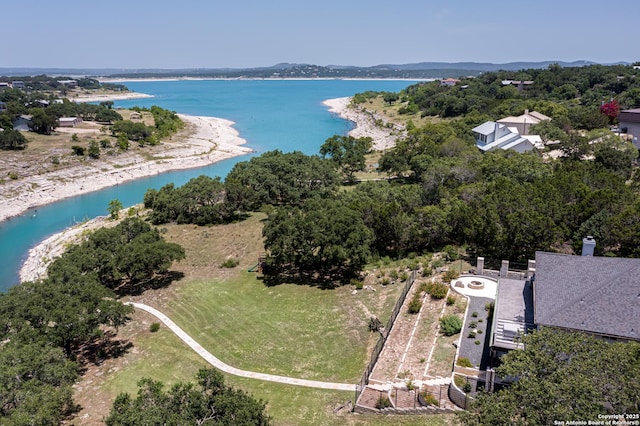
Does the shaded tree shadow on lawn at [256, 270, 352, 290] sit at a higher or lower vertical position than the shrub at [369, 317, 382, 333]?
lower

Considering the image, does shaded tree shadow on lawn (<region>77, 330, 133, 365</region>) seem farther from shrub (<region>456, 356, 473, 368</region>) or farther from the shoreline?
shrub (<region>456, 356, 473, 368</region>)

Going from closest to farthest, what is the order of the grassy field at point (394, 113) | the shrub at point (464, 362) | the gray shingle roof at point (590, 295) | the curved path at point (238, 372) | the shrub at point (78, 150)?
the gray shingle roof at point (590, 295)
the shrub at point (464, 362)
the curved path at point (238, 372)
the shrub at point (78, 150)
the grassy field at point (394, 113)

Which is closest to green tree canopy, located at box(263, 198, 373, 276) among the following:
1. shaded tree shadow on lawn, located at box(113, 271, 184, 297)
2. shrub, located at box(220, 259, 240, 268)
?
shrub, located at box(220, 259, 240, 268)

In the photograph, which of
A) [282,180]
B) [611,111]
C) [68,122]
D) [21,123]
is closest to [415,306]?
[282,180]

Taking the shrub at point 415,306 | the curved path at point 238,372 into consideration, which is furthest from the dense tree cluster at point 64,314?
the shrub at point 415,306

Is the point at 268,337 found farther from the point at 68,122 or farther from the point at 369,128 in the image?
the point at 369,128

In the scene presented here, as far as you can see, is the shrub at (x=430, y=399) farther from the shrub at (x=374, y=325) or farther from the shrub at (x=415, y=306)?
the shrub at (x=415, y=306)

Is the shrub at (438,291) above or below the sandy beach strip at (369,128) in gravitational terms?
below
